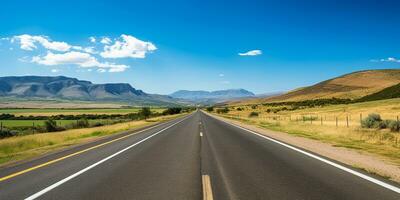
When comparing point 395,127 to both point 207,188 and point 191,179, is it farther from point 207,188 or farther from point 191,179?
point 207,188

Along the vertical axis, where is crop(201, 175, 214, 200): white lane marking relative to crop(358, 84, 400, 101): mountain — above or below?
below

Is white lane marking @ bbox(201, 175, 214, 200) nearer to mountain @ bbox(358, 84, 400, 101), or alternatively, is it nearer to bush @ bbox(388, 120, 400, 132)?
bush @ bbox(388, 120, 400, 132)

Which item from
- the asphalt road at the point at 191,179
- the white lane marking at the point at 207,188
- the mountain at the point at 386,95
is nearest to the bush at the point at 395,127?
the asphalt road at the point at 191,179

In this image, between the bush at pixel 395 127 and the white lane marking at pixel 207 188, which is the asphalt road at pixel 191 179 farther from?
the bush at pixel 395 127

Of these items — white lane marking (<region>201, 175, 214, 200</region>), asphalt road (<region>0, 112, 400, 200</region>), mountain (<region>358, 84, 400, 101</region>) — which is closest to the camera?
white lane marking (<region>201, 175, 214, 200</region>)

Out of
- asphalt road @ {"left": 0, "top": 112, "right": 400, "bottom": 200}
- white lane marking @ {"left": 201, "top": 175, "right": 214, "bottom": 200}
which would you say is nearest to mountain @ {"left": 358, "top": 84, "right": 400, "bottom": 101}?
asphalt road @ {"left": 0, "top": 112, "right": 400, "bottom": 200}

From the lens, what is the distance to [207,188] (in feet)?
24.7

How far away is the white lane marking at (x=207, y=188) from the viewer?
676 centimetres

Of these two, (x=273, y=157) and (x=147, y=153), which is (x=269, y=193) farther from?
(x=147, y=153)

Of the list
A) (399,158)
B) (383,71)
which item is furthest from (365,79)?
(399,158)

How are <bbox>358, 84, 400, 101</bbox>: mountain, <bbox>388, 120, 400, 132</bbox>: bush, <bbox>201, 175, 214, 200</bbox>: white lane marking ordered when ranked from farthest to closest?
<bbox>358, 84, 400, 101</bbox>: mountain < <bbox>388, 120, 400, 132</bbox>: bush < <bbox>201, 175, 214, 200</bbox>: white lane marking

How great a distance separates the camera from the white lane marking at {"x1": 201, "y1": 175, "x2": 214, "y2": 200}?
22.2 ft

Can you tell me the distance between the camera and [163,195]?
6953mm

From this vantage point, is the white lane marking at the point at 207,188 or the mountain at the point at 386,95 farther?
the mountain at the point at 386,95
